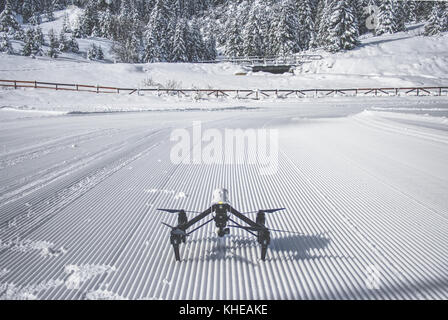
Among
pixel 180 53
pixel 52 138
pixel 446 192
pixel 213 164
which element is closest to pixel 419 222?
pixel 446 192

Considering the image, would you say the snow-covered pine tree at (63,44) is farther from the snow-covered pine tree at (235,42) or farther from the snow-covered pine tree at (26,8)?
the snow-covered pine tree at (26,8)

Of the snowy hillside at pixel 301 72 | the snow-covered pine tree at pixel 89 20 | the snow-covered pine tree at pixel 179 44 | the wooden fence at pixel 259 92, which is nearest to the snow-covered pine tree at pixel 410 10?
the snowy hillside at pixel 301 72

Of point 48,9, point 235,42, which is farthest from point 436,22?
point 48,9

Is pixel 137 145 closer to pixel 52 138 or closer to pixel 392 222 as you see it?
pixel 52 138

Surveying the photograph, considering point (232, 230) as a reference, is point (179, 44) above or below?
above

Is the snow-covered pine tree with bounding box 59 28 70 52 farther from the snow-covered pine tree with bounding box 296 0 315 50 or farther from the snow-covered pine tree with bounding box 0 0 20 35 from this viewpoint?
the snow-covered pine tree with bounding box 296 0 315 50

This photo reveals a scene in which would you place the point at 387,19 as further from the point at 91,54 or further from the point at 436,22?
the point at 91,54
